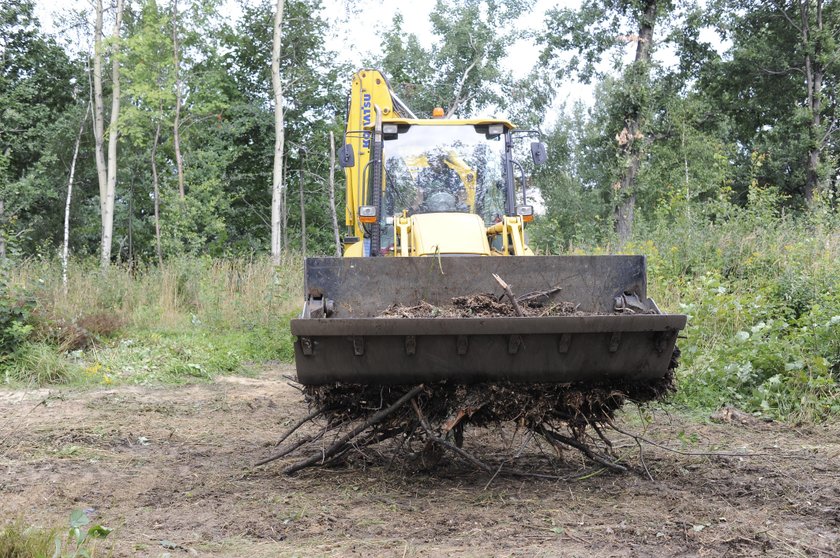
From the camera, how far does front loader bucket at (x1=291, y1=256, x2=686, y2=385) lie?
4398mm

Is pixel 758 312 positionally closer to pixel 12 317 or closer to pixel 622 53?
pixel 12 317

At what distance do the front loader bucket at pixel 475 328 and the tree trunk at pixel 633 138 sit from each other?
14273 millimetres

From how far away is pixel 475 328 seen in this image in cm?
438

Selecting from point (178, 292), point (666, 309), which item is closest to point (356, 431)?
point (666, 309)

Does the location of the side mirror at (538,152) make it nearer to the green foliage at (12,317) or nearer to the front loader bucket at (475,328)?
→ the front loader bucket at (475,328)

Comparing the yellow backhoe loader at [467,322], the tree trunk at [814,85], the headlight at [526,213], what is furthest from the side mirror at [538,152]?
the tree trunk at [814,85]

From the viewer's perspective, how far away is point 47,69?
92.7 feet

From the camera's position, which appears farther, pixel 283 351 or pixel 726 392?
pixel 283 351

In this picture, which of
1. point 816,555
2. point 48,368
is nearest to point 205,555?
point 816,555

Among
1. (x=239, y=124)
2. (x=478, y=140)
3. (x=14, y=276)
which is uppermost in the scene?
(x=239, y=124)

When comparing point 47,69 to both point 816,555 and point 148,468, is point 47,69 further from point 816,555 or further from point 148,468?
point 816,555

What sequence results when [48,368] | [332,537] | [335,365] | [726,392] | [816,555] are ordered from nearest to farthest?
[816,555] < [332,537] < [335,365] < [726,392] < [48,368]

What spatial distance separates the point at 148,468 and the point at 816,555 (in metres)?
3.93

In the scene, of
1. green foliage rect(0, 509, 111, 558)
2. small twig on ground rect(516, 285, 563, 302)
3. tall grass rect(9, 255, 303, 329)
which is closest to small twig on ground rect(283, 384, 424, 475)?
small twig on ground rect(516, 285, 563, 302)
